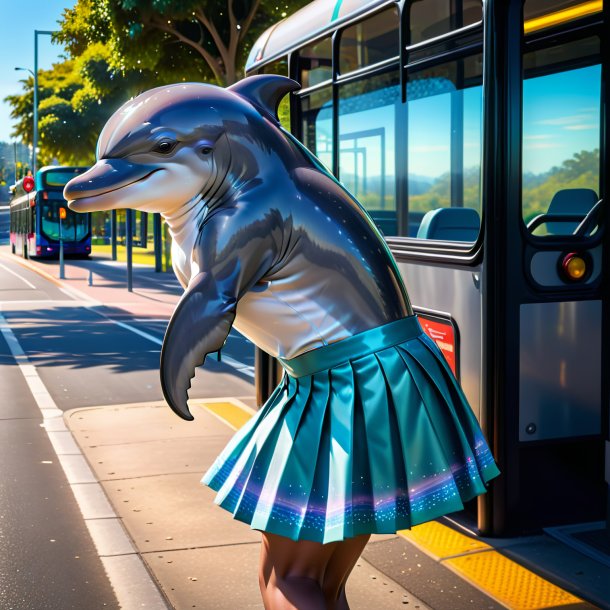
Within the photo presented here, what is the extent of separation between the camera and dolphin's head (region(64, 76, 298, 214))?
211 centimetres

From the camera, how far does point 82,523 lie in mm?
5336

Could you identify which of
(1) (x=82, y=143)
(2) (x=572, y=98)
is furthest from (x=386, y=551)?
(1) (x=82, y=143)

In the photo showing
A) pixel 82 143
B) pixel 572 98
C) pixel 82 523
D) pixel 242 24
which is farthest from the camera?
pixel 82 143

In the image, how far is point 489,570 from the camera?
4.31m

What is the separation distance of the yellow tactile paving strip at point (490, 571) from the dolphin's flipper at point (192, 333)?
2.46 m

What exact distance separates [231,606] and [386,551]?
960 millimetres

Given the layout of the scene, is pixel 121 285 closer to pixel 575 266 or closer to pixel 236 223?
pixel 575 266

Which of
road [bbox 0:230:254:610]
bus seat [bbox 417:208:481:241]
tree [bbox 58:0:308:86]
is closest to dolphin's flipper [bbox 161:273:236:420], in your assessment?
road [bbox 0:230:254:610]

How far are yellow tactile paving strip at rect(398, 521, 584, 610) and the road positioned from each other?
159 centimetres

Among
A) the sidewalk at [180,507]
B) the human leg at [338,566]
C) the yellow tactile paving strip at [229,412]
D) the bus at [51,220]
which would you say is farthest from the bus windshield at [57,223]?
the human leg at [338,566]

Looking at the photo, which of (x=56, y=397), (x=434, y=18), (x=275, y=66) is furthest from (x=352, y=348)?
(x=56, y=397)

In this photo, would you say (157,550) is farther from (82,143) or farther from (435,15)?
(82,143)

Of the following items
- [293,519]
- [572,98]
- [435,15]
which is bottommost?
[293,519]

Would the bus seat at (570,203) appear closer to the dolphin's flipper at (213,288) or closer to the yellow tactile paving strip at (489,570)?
the yellow tactile paving strip at (489,570)
